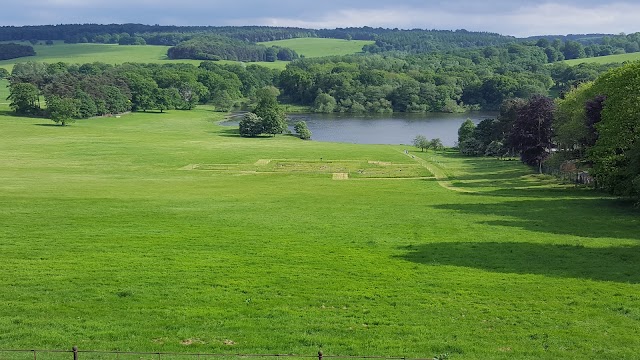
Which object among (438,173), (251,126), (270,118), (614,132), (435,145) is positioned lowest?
(435,145)

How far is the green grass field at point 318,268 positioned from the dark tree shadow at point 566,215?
183 mm

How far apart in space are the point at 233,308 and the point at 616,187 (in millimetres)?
36641

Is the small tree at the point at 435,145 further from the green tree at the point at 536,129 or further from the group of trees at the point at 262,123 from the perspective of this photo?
the green tree at the point at 536,129

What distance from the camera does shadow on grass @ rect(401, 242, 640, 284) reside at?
29203 millimetres

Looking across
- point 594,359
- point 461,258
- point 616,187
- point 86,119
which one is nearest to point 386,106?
point 86,119

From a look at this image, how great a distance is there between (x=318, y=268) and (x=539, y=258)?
11.3 meters

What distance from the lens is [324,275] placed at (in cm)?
2789

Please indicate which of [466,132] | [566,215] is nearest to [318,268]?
[566,215]

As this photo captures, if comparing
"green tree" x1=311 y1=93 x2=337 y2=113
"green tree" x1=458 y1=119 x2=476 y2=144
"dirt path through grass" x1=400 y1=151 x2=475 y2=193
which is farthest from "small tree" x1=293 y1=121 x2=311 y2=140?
"green tree" x1=311 y1=93 x2=337 y2=113

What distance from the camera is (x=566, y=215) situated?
45.4 meters

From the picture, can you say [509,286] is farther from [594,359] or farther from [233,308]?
[233,308]

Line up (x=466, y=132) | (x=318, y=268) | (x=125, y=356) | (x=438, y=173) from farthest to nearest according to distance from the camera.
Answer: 1. (x=466, y=132)
2. (x=438, y=173)
3. (x=318, y=268)
4. (x=125, y=356)

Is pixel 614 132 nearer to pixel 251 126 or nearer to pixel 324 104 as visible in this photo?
pixel 251 126

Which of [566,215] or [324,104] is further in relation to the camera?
[324,104]
